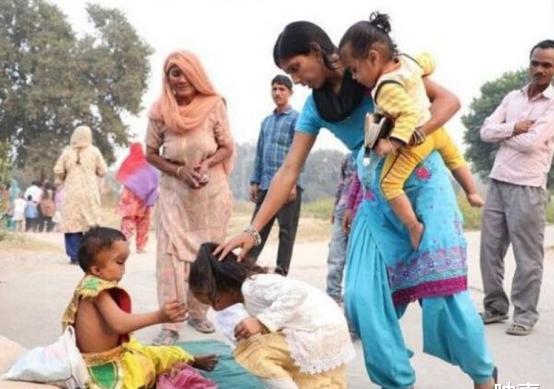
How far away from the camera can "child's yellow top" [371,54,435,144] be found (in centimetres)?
293

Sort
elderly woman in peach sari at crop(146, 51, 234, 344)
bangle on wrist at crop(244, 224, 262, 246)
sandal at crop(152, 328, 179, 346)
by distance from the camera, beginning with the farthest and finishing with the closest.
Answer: elderly woman in peach sari at crop(146, 51, 234, 344) < sandal at crop(152, 328, 179, 346) < bangle on wrist at crop(244, 224, 262, 246)

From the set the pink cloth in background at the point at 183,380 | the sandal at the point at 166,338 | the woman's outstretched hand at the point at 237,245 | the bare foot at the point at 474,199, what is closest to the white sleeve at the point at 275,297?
the woman's outstretched hand at the point at 237,245

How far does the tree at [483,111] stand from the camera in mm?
33719

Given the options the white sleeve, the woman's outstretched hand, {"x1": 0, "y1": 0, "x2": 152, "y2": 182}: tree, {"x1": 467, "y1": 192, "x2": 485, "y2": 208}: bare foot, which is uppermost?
{"x1": 0, "y1": 0, "x2": 152, "y2": 182}: tree

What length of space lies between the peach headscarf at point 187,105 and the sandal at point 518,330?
7.84ft

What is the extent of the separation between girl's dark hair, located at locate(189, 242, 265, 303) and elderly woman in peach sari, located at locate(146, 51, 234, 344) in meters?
1.73

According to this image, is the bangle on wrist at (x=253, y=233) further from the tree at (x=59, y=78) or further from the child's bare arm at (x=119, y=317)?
the tree at (x=59, y=78)

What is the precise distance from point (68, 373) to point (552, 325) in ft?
12.0

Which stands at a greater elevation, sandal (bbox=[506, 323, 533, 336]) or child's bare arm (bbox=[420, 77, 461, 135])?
child's bare arm (bbox=[420, 77, 461, 135])

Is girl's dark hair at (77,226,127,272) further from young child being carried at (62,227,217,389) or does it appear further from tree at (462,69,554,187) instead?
tree at (462,69,554,187)

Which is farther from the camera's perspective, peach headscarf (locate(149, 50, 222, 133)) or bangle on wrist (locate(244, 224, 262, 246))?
peach headscarf (locate(149, 50, 222, 133))

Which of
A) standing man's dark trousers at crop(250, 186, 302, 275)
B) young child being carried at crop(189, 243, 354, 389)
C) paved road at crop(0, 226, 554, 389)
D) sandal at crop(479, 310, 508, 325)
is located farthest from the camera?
standing man's dark trousers at crop(250, 186, 302, 275)

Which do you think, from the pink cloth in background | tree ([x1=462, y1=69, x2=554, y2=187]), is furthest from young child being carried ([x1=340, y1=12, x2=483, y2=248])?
tree ([x1=462, y1=69, x2=554, y2=187])

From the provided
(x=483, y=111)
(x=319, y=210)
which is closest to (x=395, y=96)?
(x=319, y=210)
